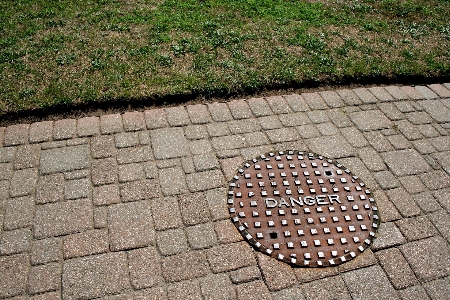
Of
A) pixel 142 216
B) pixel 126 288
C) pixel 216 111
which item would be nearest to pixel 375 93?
pixel 216 111

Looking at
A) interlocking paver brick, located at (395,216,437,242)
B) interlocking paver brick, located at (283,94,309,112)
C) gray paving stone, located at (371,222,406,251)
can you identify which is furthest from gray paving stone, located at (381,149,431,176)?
interlocking paver brick, located at (283,94,309,112)

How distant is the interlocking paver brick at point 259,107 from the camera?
5.17 metres

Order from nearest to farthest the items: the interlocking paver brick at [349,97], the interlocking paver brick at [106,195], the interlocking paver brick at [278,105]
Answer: the interlocking paver brick at [106,195] < the interlocking paver brick at [278,105] < the interlocking paver brick at [349,97]

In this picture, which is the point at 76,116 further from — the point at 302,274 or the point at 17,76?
the point at 302,274

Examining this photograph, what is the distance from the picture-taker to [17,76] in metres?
5.45

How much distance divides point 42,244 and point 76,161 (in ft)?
3.46

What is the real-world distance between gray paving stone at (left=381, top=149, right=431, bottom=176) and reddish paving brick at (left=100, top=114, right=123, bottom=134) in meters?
2.99

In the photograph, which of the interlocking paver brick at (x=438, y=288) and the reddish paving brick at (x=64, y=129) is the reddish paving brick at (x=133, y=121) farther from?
the interlocking paver brick at (x=438, y=288)

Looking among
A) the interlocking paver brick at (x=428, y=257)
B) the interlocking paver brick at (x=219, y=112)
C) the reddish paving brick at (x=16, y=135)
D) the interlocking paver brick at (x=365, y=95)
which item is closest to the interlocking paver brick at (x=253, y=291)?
the interlocking paver brick at (x=428, y=257)

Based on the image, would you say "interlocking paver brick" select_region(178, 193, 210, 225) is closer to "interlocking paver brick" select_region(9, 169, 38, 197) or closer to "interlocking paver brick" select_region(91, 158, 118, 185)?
"interlocking paver brick" select_region(91, 158, 118, 185)

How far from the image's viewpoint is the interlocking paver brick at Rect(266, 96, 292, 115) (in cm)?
523

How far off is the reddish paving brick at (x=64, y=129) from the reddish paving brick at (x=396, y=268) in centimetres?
342

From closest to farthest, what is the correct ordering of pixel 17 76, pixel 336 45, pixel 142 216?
pixel 142 216 < pixel 17 76 < pixel 336 45

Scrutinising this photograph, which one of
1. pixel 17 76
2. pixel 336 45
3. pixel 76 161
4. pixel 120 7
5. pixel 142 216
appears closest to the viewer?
pixel 142 216
